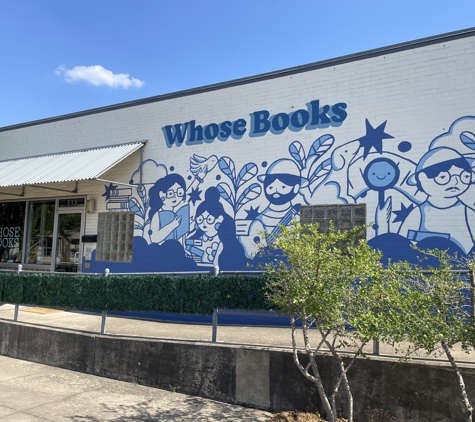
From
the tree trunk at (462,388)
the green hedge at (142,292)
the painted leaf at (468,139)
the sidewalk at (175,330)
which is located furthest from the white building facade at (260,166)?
the tree trunk at (462,388)

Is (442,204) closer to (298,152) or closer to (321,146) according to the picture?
(321,146)

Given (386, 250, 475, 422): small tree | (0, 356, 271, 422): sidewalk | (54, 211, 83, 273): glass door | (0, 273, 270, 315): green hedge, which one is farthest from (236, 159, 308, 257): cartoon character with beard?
(54, 211, 83, 273): glass door

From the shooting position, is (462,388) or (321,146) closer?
(462,388)

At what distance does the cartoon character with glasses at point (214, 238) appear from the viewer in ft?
28.9

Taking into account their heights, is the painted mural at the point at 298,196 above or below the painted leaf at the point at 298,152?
below

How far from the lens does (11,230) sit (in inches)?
504

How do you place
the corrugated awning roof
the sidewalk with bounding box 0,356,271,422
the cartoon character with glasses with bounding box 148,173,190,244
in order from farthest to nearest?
the cartoon character with glasses with bounding box 148,173,190,244 → the corrugated awning roof → the sidewalk with bounding box 0,356,271,422

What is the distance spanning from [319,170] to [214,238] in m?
2.46

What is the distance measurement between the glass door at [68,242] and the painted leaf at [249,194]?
174 inches

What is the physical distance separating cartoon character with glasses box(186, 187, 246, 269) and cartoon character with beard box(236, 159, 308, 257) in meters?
0.25

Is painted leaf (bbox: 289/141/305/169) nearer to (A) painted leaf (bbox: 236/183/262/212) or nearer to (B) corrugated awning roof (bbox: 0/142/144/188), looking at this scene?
(A) painted leaf (bbox: 236/183/262/212)

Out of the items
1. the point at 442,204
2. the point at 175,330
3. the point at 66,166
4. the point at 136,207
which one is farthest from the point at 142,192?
the point at 442,204

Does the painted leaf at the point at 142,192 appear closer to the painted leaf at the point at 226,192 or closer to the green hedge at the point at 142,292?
the painted leaf at the point at 226,192

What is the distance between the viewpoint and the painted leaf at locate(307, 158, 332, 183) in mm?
8086
